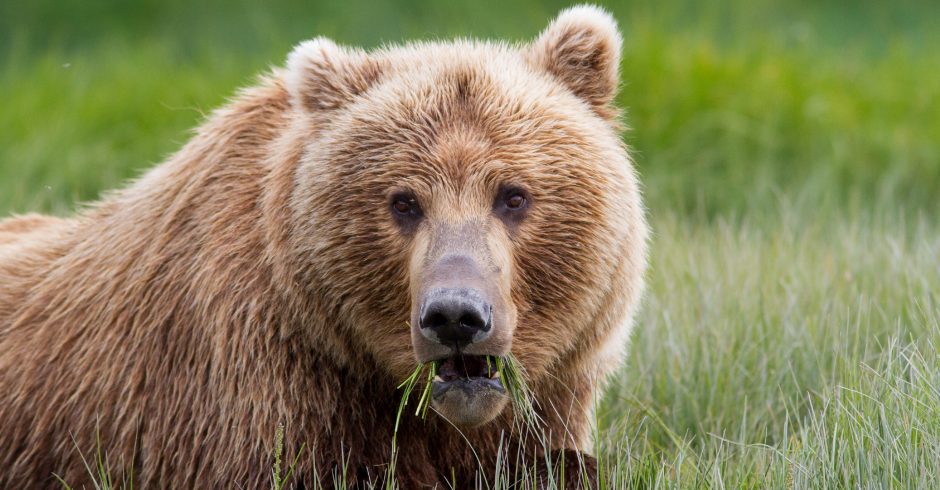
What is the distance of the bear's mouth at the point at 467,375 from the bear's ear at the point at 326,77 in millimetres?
984

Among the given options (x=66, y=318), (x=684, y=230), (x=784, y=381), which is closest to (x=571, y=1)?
(x=684, y=230)

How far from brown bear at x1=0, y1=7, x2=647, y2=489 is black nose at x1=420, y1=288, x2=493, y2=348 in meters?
0.08

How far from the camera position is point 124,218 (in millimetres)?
4566

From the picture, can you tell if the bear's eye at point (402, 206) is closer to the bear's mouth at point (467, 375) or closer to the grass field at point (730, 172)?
the bear's mouth at point (467, 375)

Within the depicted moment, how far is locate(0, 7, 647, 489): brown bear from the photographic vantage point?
3859 millimetres

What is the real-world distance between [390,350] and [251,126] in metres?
1.04

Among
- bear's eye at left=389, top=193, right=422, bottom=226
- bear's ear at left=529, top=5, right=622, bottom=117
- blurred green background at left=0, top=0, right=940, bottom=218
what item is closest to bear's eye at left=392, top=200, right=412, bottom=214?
bear's eye at left=389, top=193, right=422, bottom=226

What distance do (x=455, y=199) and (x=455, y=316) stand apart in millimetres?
532

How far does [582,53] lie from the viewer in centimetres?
427

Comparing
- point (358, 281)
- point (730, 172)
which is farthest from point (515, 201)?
point (730, 172)

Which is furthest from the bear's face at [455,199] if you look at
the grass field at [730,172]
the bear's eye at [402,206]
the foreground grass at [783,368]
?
the grass field at [730,172]

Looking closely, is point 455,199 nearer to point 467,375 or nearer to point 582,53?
point 467,375

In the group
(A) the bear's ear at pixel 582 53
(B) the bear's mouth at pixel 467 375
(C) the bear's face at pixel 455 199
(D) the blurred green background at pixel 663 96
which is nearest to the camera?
(B) the bear's mouth at pixel 467 375

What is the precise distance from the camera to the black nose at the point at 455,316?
133 inches
